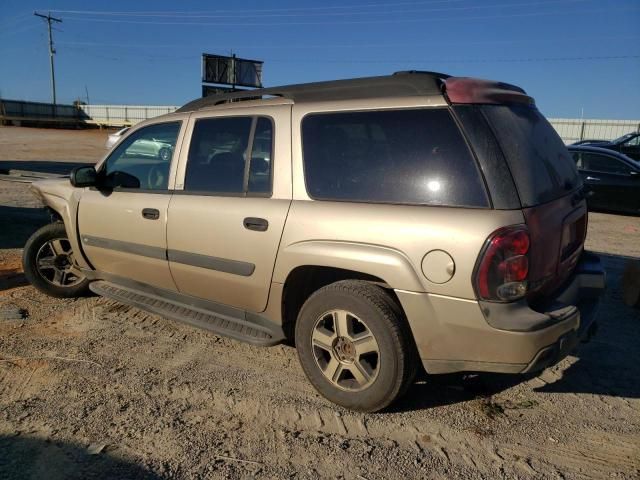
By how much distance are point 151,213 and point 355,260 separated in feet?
6.04

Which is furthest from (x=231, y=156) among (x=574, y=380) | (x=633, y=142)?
(x=633, y=142)

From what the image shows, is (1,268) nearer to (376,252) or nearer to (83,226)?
(83,226)

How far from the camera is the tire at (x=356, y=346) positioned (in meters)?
2.90

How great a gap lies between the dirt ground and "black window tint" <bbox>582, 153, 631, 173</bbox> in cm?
820

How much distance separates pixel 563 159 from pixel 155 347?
10.5 ft

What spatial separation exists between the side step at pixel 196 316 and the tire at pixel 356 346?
1.05ft

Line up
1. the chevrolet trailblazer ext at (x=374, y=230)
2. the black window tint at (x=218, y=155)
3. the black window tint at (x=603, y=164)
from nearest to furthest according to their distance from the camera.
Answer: the chevrolet trailblazer ext at (x=374, y=230) < the black window tint at (x=218, y=155) < the black window tint at (x=603, y=164)

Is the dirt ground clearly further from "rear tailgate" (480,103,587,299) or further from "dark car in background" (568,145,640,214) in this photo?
"dark car in background" (568,145,640,214)

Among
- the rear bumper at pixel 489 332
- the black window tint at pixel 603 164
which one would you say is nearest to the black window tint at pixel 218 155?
the rear bumper at pixel 489 332

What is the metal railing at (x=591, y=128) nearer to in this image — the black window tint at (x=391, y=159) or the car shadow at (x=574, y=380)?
the car shadow at (x=574, y=380)

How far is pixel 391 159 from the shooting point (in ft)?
9.70

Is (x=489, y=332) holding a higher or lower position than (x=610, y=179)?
lower

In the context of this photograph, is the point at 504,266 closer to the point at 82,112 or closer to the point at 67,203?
the point at 67,203

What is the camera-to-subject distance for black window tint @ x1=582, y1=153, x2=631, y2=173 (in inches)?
442
